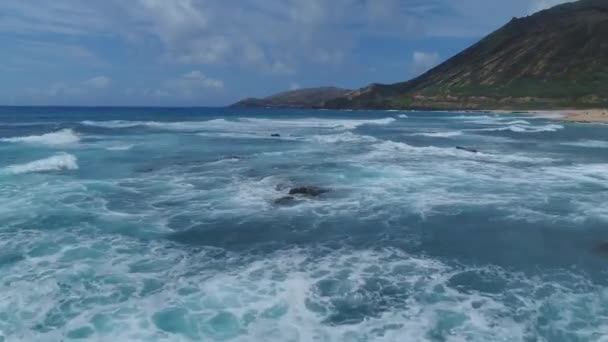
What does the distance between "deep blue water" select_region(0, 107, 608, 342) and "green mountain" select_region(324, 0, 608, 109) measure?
110m

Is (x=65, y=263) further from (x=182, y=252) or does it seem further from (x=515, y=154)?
(x=515, y=154)

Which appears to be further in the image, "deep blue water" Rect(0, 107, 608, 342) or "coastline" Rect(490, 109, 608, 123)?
"coastline" Rect(490, 109, 608, 123)

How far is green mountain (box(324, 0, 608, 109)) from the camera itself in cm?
13262

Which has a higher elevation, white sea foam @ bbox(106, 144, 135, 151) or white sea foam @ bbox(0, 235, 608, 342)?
white sea foam @ bbox(106, 144, 135, 151)

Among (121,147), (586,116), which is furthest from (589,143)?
(586,116)

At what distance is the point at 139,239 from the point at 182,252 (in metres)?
2.23

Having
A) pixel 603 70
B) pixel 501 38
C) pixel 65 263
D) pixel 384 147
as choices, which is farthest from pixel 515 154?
pixel 501 38

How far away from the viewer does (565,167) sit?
31.0m

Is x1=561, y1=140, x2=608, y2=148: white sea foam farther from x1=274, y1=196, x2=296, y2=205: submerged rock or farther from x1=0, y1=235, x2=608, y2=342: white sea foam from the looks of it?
x1=0, y1=235, x2=608, y2=342: white sea foam

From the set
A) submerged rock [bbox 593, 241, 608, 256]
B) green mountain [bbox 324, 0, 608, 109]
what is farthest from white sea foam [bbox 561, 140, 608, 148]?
green mountain [bbox 324, 0, 608, 109]

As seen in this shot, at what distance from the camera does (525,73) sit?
151250mm

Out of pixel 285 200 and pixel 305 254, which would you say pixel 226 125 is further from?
pixel 305 254

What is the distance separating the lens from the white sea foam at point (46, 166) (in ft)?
100

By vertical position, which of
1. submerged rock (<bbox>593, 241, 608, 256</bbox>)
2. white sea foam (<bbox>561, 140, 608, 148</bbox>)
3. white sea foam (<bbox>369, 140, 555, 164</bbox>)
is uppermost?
white sea foam (<bbox>369, 140, 555, 164</bbox>)
